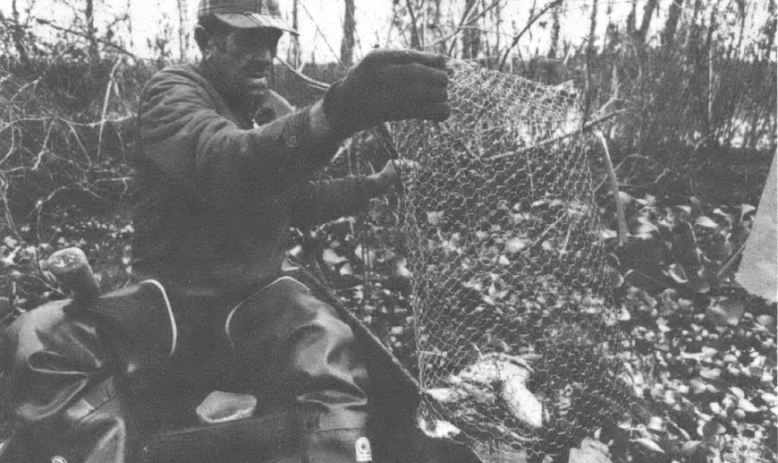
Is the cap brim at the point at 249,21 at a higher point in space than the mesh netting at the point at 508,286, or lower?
higher

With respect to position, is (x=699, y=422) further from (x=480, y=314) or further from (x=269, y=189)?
(x=269, y=189)

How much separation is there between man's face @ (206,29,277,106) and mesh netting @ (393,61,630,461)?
55 centimetres

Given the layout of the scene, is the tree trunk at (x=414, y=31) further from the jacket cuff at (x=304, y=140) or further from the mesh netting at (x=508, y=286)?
the jacket cuff at (x=304, y=140)

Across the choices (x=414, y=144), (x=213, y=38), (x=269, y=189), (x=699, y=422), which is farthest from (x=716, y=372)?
(x=213, y=38)

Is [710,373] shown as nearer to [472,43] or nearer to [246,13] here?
[472,43]

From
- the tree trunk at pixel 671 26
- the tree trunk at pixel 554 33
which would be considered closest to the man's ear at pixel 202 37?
the tree trunk at pixel 554 33

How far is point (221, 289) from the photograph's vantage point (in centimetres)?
237

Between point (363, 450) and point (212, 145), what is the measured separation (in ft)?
3.14

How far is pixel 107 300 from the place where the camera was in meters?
2.28

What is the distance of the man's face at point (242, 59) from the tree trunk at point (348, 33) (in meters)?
1.79

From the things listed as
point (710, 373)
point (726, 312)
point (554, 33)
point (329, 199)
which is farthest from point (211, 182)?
point (554, 33)

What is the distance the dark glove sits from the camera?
5.51ft

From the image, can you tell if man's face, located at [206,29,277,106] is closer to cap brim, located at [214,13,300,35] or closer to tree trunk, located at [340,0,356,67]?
cap brim, located at [214,13,300,35]

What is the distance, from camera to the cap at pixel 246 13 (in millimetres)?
2291
